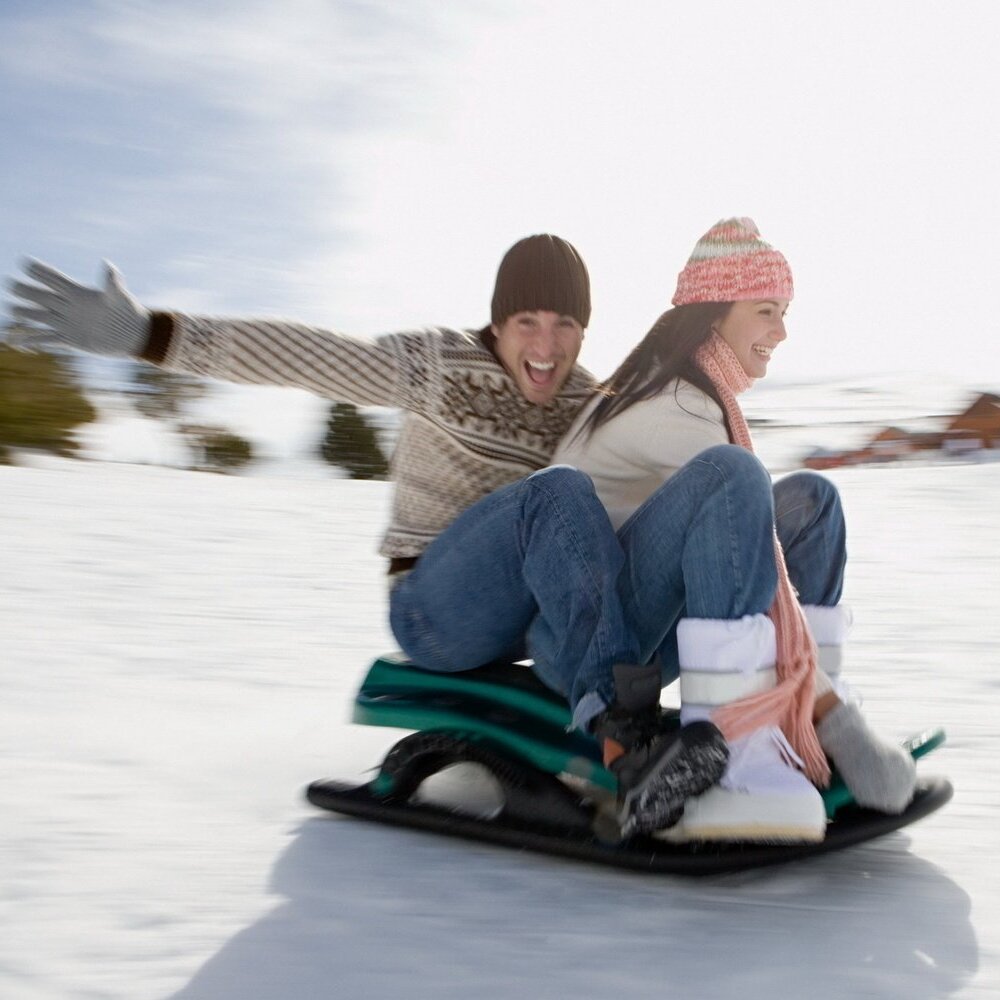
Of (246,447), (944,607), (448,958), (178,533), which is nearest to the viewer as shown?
(448,958)

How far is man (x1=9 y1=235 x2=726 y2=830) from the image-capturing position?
1.86m

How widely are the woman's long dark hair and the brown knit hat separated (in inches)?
6.3

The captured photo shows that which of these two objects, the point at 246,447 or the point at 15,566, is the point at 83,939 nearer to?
the point at 15,566

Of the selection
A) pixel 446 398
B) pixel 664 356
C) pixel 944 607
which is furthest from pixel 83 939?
pixel 944 607

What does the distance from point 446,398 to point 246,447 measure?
7470mm

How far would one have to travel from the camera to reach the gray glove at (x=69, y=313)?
2.03m

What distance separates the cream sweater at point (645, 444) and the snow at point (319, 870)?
633 mm

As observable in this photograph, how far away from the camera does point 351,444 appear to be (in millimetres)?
9633

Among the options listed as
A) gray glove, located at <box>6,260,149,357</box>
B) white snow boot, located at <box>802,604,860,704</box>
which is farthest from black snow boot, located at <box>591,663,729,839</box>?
gray glove, located at <box>6,260,149,357</box>

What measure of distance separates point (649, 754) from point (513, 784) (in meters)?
0.35

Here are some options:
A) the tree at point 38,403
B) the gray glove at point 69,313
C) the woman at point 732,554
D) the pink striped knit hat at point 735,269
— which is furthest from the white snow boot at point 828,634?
the tree at point 38,403

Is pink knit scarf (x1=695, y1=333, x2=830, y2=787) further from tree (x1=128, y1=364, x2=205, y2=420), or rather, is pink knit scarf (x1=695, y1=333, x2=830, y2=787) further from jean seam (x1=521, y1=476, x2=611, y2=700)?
tree (x1=128, y1=364, x2=205, y2=420)

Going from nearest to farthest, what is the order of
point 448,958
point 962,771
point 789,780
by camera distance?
point 448,958, point 789,780, point 962,771

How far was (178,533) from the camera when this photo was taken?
5.46m
